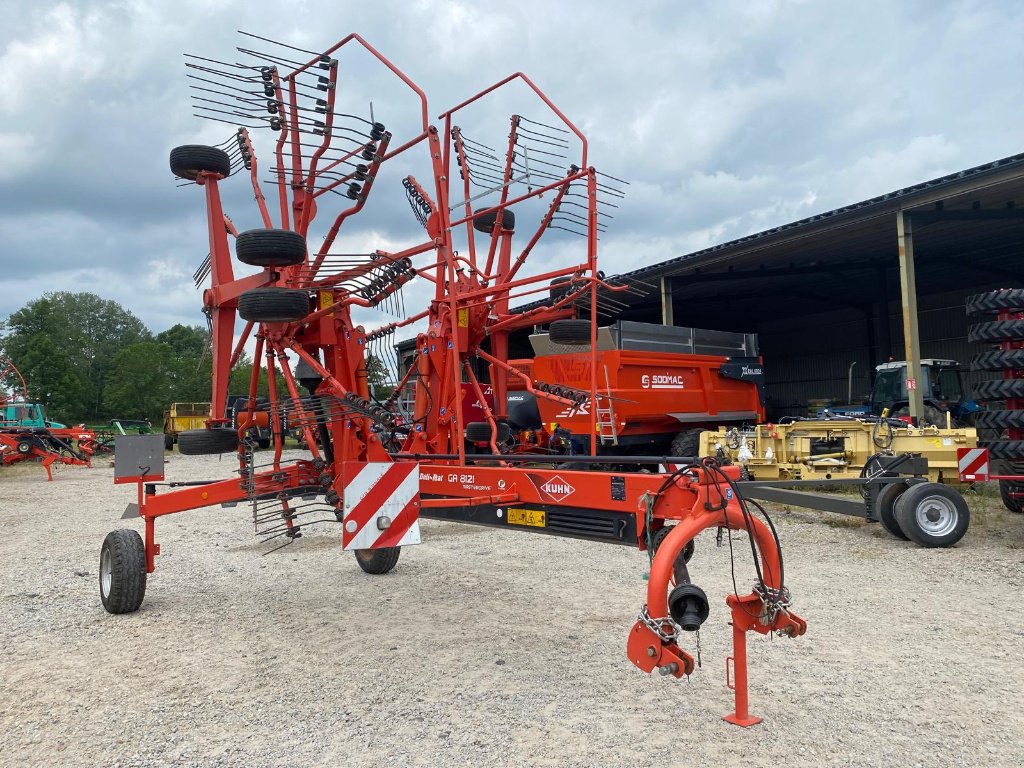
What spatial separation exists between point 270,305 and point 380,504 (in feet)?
4.67

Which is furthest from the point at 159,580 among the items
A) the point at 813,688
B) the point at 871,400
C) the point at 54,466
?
the point at 54,466

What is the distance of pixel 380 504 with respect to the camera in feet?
15.4

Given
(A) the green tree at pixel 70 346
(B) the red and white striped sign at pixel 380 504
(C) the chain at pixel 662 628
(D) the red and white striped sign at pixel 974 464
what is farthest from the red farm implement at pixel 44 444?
(A) the green tree at pixel 70 346

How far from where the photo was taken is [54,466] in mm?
23578

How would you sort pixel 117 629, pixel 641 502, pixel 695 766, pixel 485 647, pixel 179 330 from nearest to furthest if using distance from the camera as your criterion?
pixel 695 766 < pixel 641 502 < pixel 485 647 < pixel 117 629 < pixel 179 330

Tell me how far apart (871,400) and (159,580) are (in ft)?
43.2

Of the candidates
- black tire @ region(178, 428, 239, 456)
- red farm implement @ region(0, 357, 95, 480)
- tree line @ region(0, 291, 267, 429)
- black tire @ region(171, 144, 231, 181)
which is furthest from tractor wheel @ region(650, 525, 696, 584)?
tree line @ region(0, 291, 267, 429)

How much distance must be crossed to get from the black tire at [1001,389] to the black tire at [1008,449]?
44 cm

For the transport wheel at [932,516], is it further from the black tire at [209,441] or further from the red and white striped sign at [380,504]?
the black tire at [209,441]

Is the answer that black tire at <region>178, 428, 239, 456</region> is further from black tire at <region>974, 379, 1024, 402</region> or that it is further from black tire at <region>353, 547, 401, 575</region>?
black tire at <region>974, 379, 1024, 402</region>

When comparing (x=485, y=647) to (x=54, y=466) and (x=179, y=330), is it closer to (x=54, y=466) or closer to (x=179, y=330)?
(x=54, y=466)

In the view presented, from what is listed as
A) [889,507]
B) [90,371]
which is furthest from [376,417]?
[90,371]

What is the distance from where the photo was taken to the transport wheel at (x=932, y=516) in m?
7.40

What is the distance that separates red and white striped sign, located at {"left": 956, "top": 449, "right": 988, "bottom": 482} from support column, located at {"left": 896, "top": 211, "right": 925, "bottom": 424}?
571 cm
